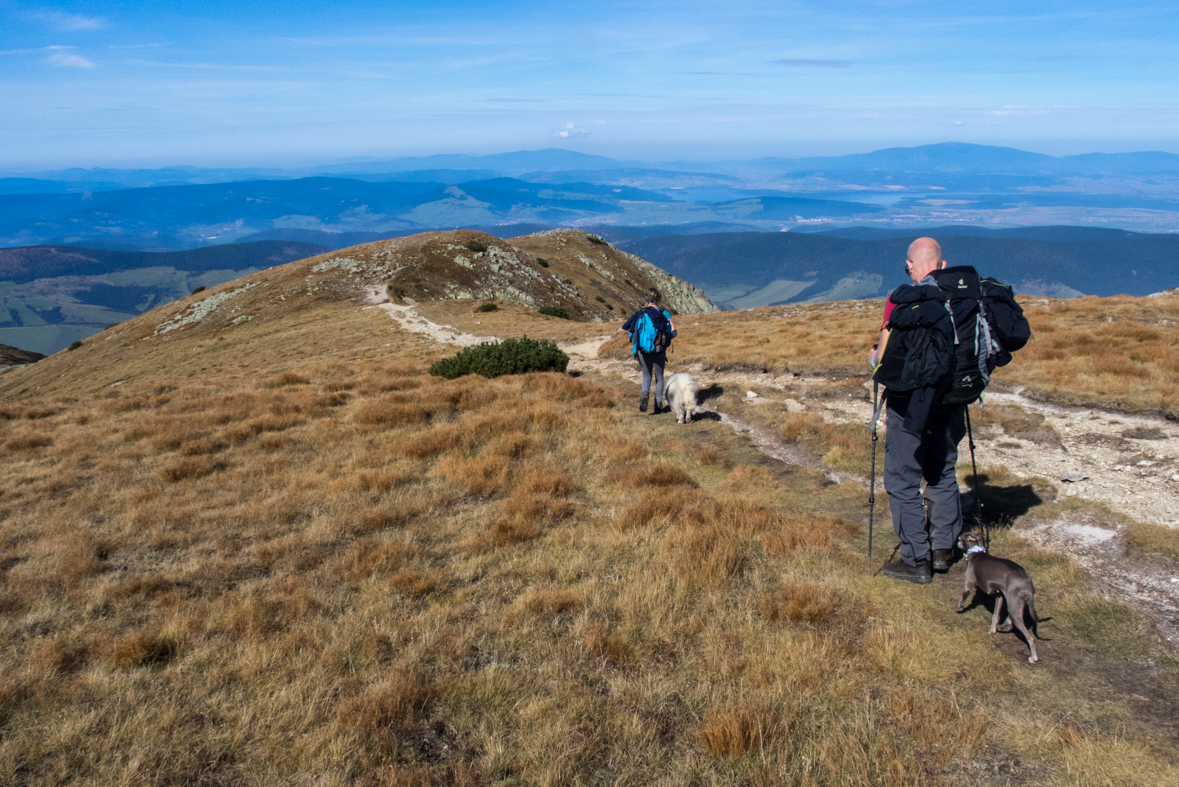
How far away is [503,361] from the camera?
16.6 metres

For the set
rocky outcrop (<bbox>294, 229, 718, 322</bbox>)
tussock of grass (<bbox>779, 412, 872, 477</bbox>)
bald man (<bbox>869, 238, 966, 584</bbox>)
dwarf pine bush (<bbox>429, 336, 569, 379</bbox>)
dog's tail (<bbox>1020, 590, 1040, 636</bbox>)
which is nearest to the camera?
dog's tail (<bbox>1020, 590, 1040, 636</bbox>)

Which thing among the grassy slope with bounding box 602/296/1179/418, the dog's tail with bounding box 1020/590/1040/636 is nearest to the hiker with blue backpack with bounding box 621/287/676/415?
the grassy slope with bounding box 602/296/1179/418

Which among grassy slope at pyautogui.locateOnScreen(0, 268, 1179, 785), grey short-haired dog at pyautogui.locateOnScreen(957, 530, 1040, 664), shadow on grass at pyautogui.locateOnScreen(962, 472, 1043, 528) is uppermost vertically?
grey short-haired dog at pyautogui.locateOnScreen(957, 530, 1040, 664)

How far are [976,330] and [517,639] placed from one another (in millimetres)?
4533

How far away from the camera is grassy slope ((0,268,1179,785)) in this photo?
338cm

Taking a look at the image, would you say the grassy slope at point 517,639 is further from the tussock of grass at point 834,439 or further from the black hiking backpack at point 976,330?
the black hiking backpack at point 976,330

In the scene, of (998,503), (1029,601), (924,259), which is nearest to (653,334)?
(998,503)

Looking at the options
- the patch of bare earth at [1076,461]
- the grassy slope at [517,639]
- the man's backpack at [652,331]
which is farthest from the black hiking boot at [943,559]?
the man's backpack at [652,331]

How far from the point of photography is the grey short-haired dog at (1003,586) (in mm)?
4172

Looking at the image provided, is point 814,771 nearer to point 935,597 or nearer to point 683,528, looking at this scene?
point 935,597

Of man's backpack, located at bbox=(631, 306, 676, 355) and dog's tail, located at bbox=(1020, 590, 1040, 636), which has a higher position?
man's backpack, located at bbox=(631, 306, 676, 355)

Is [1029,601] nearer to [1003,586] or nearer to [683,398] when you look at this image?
[1003,586]

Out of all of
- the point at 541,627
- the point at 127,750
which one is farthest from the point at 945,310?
the point at 127,750

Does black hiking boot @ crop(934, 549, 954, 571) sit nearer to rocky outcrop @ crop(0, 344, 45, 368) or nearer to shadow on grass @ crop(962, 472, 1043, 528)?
shadow on grass @ crop(962, 472, 1043, 528)
